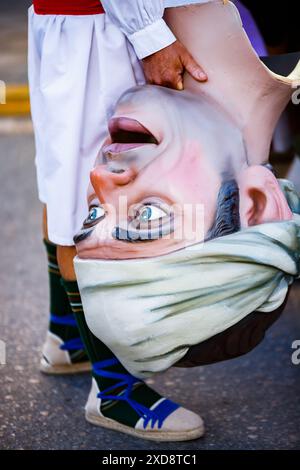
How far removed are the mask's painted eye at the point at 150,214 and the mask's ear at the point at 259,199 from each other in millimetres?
186

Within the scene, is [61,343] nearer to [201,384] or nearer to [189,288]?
[201,384]

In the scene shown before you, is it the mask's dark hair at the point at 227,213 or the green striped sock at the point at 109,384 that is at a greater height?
the mask's dark hair at the point at 227,213

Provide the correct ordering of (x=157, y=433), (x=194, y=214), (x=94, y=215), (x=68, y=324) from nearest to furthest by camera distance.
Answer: (x=194, y=214) → (x=94, y=215) → (x=157, y=433) → (x=68, y=324)

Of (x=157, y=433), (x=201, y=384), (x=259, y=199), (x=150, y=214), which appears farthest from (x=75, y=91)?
(x=201, y=384)

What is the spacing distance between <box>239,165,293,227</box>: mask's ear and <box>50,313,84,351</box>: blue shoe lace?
Result: 1.00 meters

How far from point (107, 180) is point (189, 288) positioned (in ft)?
1.01

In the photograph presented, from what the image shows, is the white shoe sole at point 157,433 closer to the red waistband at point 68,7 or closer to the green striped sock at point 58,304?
the green striped sock at point 58,304

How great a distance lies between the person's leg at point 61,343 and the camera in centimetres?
289

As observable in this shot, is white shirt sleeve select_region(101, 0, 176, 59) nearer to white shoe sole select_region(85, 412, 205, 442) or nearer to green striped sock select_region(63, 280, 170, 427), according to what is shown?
green striped sock select_region(63, 280, 170, 427)

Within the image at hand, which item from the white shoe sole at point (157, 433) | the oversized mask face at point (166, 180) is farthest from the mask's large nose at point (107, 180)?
the white shoe sole at point (157, 433)

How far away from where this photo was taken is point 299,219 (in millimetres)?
2129

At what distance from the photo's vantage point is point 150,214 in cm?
204

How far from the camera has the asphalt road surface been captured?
2.51 metres
